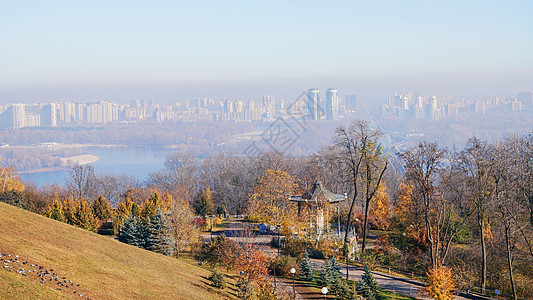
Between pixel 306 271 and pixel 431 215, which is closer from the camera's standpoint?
pixel 306 271

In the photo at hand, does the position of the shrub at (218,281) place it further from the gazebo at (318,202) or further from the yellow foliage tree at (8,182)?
the yellow foliage tree at (8,182)

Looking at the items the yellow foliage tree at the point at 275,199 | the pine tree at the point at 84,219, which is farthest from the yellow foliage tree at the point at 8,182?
the yellow foliage tree at the point at 275,199

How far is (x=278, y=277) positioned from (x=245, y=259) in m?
2.57

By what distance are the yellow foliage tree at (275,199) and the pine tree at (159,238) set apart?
20.7 feet

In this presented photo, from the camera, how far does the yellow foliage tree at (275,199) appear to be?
2431 centimetres

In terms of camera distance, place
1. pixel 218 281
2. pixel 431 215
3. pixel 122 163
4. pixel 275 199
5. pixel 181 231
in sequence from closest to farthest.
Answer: pixel 218 281
pixel 181 231
pixel 431 215
pixel 275 199
pixel 122 163

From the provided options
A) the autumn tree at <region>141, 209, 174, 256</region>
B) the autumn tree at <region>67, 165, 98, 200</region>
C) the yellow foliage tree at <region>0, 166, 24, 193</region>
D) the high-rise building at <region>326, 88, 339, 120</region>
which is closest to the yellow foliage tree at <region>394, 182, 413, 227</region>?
the autumn tree at <region>141, 209, 174, 256</region>

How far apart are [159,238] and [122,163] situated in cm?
11087

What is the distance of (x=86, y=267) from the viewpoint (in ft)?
39.7

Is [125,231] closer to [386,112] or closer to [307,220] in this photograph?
[307,220]

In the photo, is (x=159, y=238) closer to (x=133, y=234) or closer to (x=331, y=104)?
(x=133, y=234)

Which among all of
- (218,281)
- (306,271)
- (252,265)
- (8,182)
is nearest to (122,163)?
(8,182)

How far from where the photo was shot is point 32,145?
142 meters

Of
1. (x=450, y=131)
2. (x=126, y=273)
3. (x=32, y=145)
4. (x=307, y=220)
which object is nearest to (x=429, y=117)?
(x=450, y=131)
